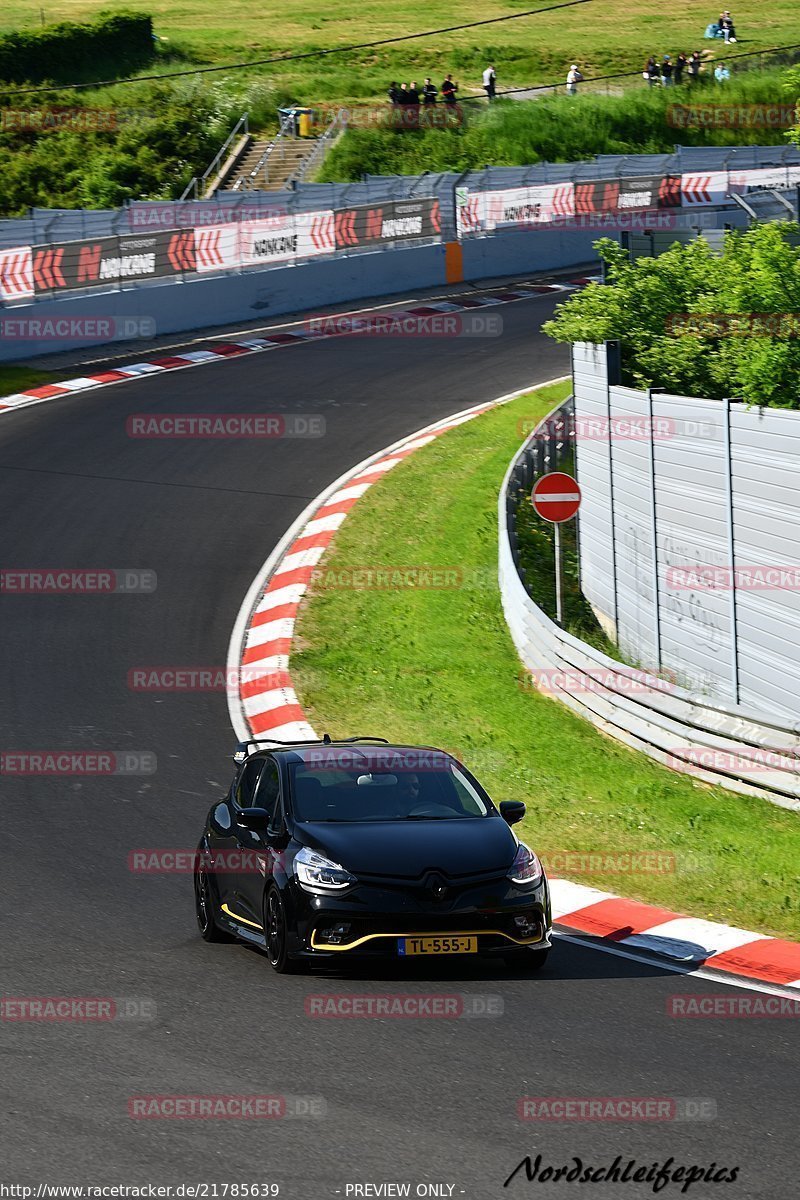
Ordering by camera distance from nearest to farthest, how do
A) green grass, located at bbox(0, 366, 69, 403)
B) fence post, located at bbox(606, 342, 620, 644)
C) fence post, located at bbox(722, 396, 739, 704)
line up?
fence post, located at bbox(722, 396, 739, 704), fence post, located at bbox(606, 342, 620, 644), green grass, located at bbox(0, 366, 69, 403)

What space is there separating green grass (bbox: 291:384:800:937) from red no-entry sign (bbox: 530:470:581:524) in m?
1.62

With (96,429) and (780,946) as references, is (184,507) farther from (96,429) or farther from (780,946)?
(780,946)

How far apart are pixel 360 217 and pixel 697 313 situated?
61.0 feet

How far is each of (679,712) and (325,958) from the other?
6.24 metres

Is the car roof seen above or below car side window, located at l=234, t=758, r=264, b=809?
above

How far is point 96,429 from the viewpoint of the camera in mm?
27234

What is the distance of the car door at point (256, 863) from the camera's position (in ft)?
34.8

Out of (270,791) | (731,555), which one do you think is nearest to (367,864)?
(270,791)

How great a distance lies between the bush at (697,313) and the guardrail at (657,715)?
3.33 m

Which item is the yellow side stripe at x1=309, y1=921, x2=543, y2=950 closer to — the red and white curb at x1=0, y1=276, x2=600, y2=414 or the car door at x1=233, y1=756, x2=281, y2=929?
the car door at x1=233, y1=756, x2=281, y2=929

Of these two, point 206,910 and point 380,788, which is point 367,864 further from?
point 206,910

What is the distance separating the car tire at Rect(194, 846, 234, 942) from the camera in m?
11.1

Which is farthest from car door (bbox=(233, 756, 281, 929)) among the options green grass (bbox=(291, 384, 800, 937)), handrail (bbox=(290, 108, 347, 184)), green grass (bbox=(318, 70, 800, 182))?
handrail (bbox=(290, 108, 347, 184))

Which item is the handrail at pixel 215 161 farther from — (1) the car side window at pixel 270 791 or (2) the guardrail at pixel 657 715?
(1) the car side window at pixel 270 791
